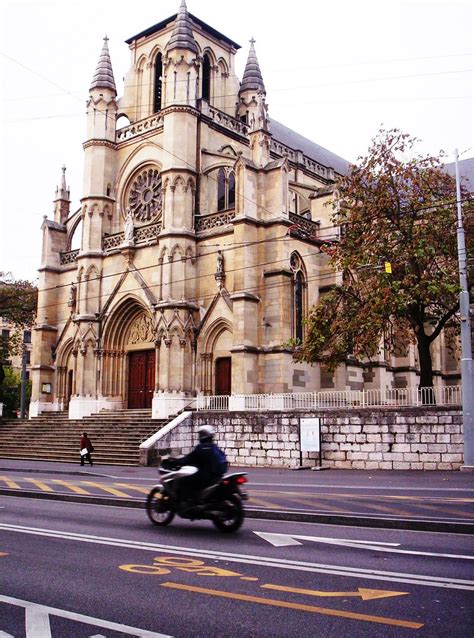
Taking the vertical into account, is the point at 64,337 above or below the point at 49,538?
above

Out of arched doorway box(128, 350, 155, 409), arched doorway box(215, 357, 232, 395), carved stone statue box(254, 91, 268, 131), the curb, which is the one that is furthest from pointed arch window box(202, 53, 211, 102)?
the curb

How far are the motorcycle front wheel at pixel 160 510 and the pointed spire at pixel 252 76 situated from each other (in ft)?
113

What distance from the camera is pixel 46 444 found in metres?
30.4

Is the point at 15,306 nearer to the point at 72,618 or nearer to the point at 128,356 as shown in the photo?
the point at 128,356

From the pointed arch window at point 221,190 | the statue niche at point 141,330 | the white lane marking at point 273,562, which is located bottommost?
the white lane marking at point 273,562

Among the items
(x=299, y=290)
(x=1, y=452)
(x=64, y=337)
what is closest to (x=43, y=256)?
(x=64, y=337)

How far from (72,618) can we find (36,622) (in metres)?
0.26

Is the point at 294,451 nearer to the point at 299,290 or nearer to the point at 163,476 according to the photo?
the point at 299,290

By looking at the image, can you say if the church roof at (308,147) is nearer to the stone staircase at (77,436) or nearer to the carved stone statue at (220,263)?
the carved stone statue at (220,263)

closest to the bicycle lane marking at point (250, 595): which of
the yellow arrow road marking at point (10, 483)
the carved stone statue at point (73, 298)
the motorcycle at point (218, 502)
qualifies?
the motorcycle at point (218, 502)

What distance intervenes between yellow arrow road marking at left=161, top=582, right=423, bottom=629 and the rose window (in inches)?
1244

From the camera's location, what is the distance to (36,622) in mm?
4949

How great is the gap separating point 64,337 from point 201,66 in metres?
17.1

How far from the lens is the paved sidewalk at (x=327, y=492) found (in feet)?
33.9
